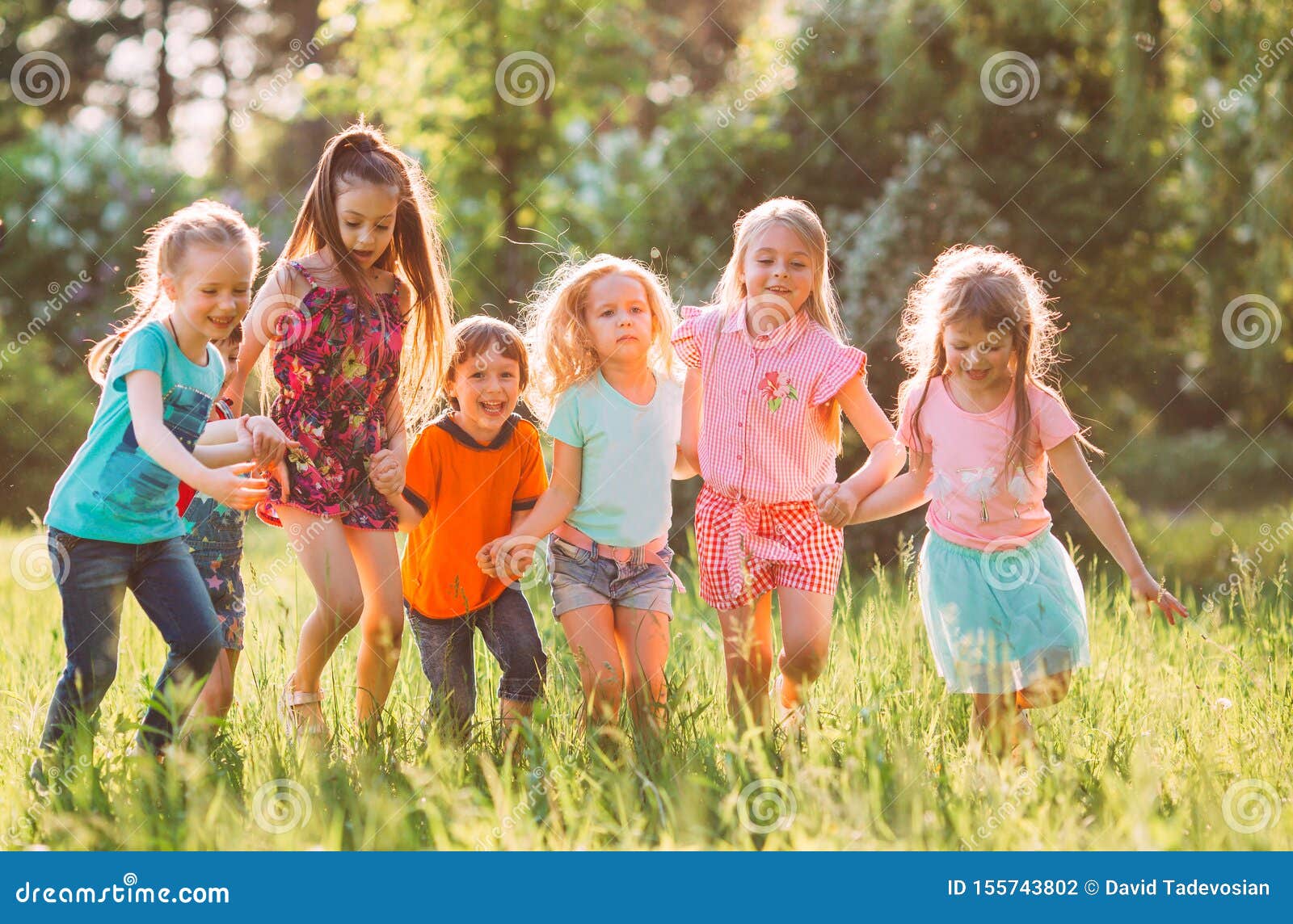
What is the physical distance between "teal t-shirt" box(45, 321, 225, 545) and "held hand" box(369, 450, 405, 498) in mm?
512

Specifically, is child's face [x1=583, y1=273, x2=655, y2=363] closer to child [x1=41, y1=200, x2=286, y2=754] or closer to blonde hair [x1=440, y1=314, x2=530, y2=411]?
blonde hair [x1=440, y1=314, x2=530, y2=411]

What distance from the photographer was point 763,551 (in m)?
3.71

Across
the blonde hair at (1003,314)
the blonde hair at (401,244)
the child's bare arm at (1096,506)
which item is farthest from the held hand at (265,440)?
the child's bare arm at (1096,506)

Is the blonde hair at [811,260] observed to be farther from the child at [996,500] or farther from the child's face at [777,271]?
the child at [996,500]

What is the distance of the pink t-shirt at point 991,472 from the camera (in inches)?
135

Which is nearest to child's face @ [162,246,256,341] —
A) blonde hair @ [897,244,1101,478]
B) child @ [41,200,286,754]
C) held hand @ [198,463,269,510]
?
child @ [41,200,286,754]

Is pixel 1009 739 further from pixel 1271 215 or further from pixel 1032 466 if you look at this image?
pixel 1271 215

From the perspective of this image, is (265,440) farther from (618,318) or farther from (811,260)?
(811,260)

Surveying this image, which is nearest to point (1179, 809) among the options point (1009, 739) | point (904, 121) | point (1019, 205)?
point (1009, 739)

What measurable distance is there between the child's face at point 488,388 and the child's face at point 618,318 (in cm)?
26

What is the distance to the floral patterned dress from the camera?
3557 millimetres

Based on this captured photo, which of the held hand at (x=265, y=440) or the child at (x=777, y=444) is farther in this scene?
the child at (x=777, y=444)
